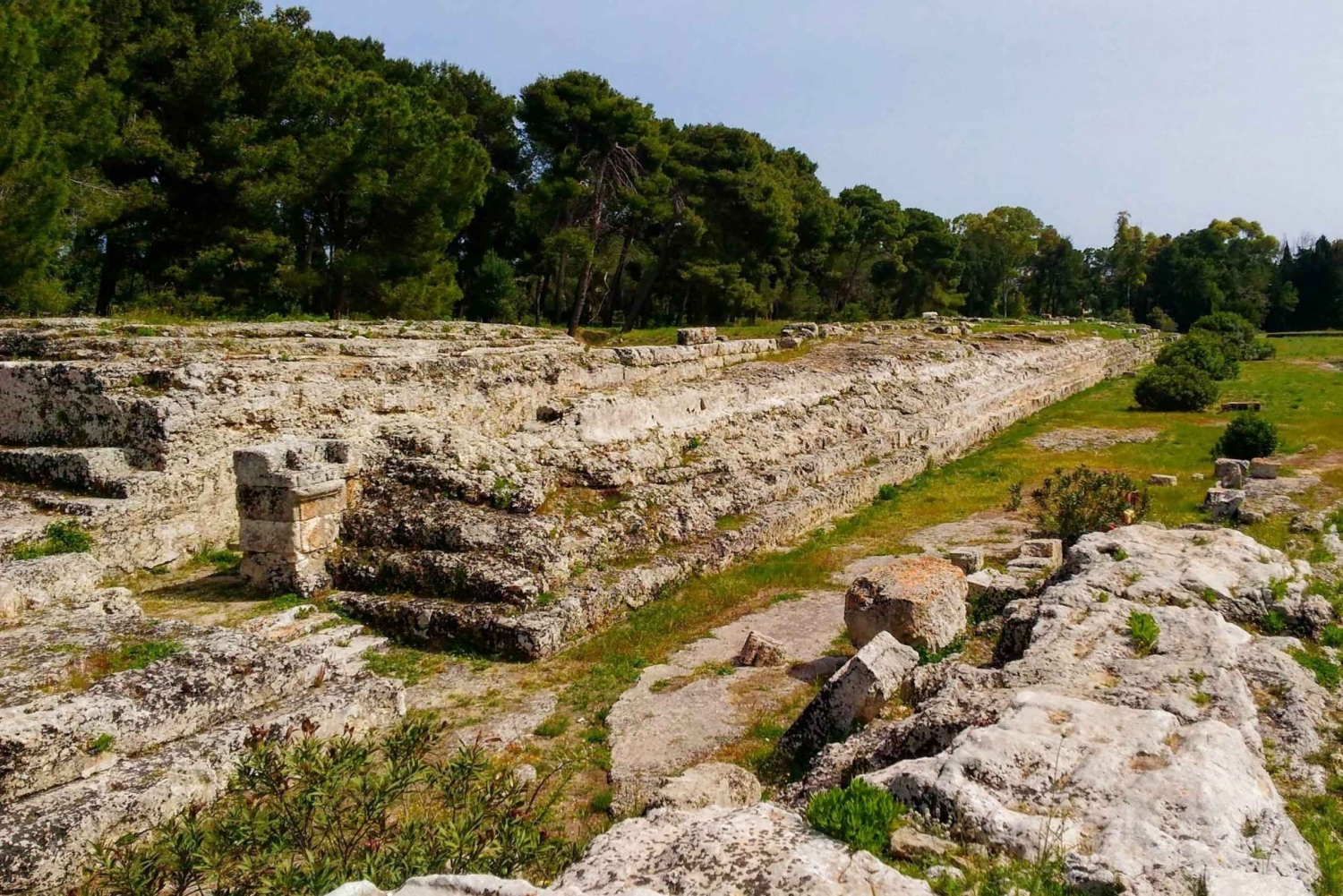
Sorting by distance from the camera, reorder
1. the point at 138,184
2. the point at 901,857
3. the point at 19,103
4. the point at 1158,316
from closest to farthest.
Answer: the point at 901,857, the point at 19,103, the point at 138,184, the point at 1158,316

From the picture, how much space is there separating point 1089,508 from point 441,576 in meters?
7.95

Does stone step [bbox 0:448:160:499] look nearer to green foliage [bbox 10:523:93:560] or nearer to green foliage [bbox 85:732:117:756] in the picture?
green foliage [bbox 10:523:93:560]

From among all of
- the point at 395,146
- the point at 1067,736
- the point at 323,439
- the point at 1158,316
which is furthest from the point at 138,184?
the point at 1158,316

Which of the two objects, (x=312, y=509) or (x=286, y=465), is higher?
(x=286, y=465)

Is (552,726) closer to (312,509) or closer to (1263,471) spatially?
(312,509)

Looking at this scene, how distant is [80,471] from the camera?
28.1 ft

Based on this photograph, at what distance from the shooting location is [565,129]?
2908 cm

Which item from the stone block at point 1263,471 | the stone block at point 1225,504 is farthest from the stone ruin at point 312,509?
the stone block at point 1263,471

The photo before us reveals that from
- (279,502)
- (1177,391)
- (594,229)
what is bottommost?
(279,502)

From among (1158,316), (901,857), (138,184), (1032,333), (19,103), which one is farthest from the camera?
(1158,316)

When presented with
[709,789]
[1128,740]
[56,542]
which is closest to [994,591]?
[1128,740]

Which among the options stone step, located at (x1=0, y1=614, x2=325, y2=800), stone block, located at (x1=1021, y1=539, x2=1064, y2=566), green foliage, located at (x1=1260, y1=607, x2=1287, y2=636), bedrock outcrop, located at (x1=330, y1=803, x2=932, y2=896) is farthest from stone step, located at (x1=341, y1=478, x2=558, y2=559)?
green foliage, located at (x1=1260, y1=607, x2=1287, y2=636)

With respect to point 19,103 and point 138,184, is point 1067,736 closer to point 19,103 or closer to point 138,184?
point 19,103

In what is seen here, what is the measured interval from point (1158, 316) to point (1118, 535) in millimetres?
59138
